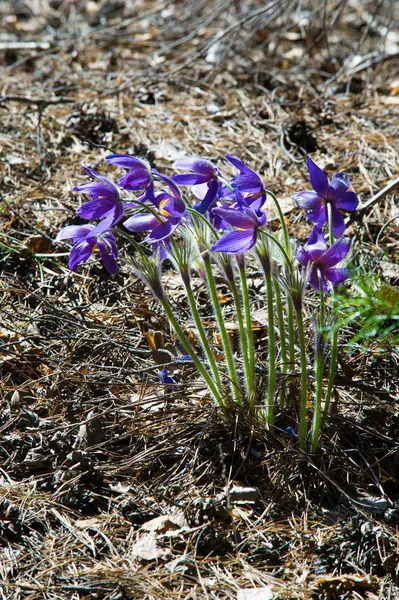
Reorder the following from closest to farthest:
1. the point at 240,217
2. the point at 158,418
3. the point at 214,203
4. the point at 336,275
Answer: the point at 240,217, the point at 336,275, the point at 214,203, the point at 158,418

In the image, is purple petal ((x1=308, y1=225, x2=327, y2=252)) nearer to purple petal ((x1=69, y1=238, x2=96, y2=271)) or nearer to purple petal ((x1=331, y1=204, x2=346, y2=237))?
purple petal ((x1=331, y1=204, x2=346, y2=237))

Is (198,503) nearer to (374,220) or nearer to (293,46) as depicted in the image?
(374,220)

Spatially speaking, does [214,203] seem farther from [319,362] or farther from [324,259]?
[319,362]

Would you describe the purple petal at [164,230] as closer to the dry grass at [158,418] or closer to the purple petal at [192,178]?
the purple petal at [192,178]

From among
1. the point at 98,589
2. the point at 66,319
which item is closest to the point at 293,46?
the point at 66,319

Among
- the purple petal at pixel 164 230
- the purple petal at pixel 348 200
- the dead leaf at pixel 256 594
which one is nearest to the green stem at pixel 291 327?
the purple petal at pixel 348 200

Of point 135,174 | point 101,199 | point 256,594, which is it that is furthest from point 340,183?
point 256,594

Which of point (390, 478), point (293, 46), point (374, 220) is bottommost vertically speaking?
point (390, 478)
